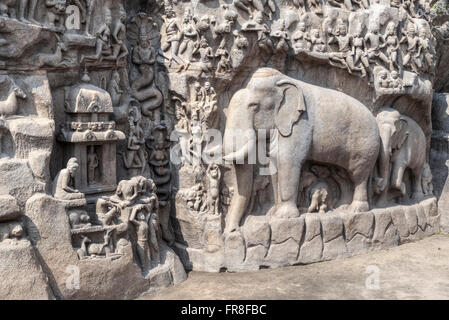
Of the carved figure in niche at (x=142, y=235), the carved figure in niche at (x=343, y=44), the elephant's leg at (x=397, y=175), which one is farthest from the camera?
the elephant's leg at (x=397, y=175)

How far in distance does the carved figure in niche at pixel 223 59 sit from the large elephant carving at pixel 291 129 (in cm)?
41

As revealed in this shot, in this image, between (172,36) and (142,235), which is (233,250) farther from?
(172,36)

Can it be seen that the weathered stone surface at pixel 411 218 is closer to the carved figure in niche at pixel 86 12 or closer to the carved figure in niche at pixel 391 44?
the carved figure in niche at pixel 391 44

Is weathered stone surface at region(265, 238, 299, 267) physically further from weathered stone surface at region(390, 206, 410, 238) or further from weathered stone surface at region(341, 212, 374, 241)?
weathered stone surface at region(390, 206, 410, 238)

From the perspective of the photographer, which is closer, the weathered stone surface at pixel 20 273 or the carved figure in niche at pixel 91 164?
the weathered stone surface at pixel 20 273

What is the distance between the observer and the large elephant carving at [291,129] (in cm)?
809

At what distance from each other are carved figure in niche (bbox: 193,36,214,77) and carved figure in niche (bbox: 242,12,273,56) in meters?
Result: 0.60

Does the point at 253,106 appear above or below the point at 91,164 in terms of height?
above

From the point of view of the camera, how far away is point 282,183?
827 cm

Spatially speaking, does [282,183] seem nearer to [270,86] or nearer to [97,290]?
[270,86]

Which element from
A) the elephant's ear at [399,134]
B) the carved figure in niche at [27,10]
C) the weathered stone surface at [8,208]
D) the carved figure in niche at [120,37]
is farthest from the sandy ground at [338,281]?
the carved figure in niche at [27,10]

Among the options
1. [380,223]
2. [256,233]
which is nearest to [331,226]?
[380,223]

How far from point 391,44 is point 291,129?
2547 mm

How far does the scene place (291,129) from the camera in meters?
8.22
